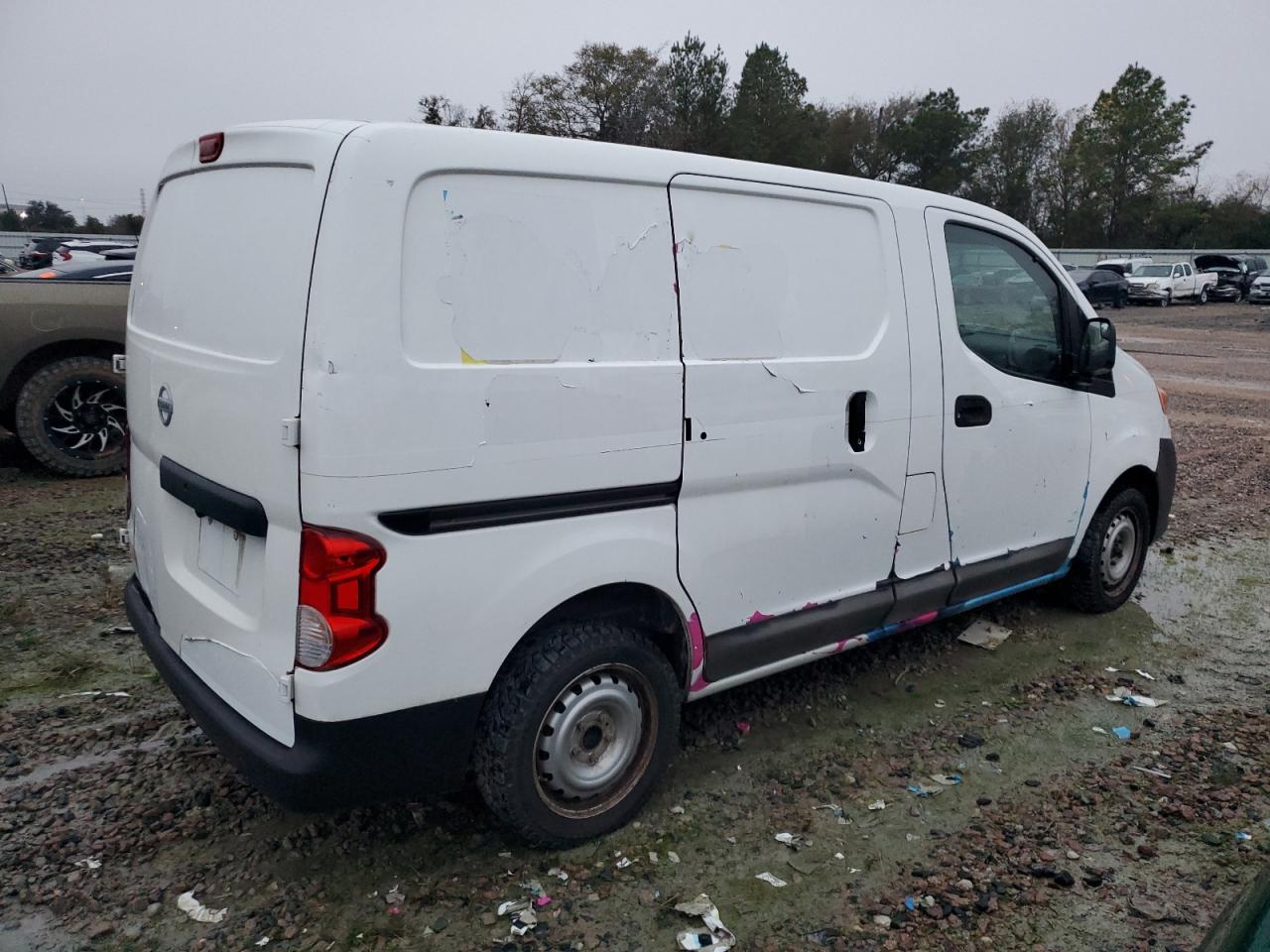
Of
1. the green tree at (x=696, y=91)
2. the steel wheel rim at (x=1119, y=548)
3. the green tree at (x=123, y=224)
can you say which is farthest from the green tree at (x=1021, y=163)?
the steel wheel rim at (x=1119, y=548)

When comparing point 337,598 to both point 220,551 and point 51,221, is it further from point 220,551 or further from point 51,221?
point 51,221

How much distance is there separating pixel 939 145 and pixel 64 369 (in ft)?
165

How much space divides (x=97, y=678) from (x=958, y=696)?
144 inches

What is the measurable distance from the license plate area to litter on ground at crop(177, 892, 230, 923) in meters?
0.90

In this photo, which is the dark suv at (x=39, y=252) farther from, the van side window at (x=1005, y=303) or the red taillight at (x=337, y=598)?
the red taillight at (x=337, y=598)

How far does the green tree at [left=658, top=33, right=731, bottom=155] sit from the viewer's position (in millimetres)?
46406

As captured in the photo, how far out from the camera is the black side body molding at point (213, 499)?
2369mm

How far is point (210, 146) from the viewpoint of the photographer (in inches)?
106

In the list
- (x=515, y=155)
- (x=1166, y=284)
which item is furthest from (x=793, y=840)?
(x=1166, y=284)

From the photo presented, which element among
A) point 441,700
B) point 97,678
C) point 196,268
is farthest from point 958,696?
point 97,678

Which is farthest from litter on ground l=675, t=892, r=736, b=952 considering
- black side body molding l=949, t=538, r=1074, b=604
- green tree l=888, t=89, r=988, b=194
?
green tree l=888, t=89, r=988, b=194

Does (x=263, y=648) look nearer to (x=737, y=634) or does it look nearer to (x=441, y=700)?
(x=441, y=700)

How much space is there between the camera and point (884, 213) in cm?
339

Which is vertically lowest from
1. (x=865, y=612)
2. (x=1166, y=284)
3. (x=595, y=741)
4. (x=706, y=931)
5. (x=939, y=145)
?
(x=706, y=931)
